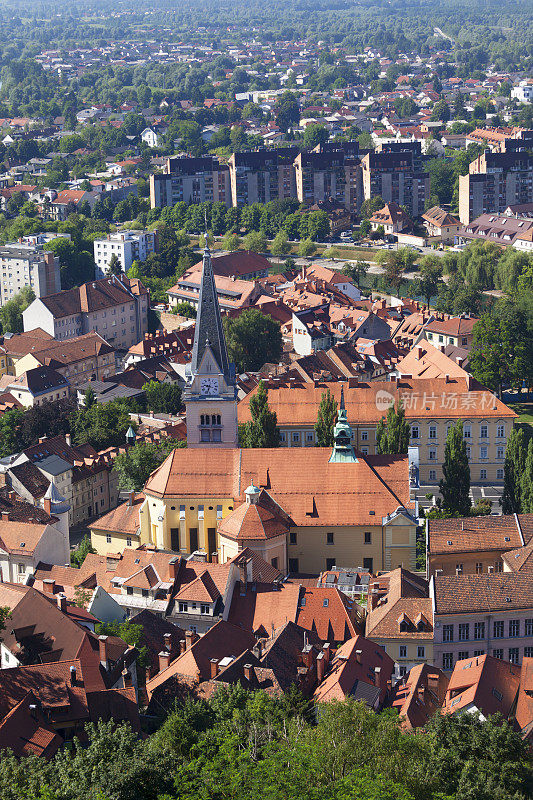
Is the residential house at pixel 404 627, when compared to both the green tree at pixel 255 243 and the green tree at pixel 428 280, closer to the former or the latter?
the green tree at pixel 428 280

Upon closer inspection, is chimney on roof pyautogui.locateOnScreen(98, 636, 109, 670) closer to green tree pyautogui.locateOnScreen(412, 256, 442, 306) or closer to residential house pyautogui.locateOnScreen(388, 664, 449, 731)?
residential house pyautogui.locateOnScreen(388, 664, 449, 731)

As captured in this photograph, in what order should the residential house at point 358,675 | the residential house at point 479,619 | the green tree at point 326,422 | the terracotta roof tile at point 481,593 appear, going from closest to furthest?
1. the residential house at point 358,675
2. the residential house at point 479,619
3. the terracotta roof tile at point 481,593
4. the green tree at point 326,422

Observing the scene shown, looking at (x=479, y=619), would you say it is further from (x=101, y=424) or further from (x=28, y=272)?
(x=28, y=272)

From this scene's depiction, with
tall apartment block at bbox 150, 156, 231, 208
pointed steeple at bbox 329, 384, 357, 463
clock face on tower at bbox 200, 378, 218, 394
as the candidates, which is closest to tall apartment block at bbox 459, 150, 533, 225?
tall apartment block at bbox 150, 156, 231, 208

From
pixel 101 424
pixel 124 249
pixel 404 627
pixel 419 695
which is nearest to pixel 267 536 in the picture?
pixel 404 627

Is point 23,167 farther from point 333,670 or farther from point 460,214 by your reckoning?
point 333,670


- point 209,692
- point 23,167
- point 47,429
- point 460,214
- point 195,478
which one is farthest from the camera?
point 23,167

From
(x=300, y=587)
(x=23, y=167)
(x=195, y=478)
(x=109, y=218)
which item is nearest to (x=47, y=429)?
(x=195, y=478)

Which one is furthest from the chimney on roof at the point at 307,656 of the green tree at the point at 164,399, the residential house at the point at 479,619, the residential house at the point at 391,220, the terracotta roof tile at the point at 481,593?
the residential house at the point at 391,220
